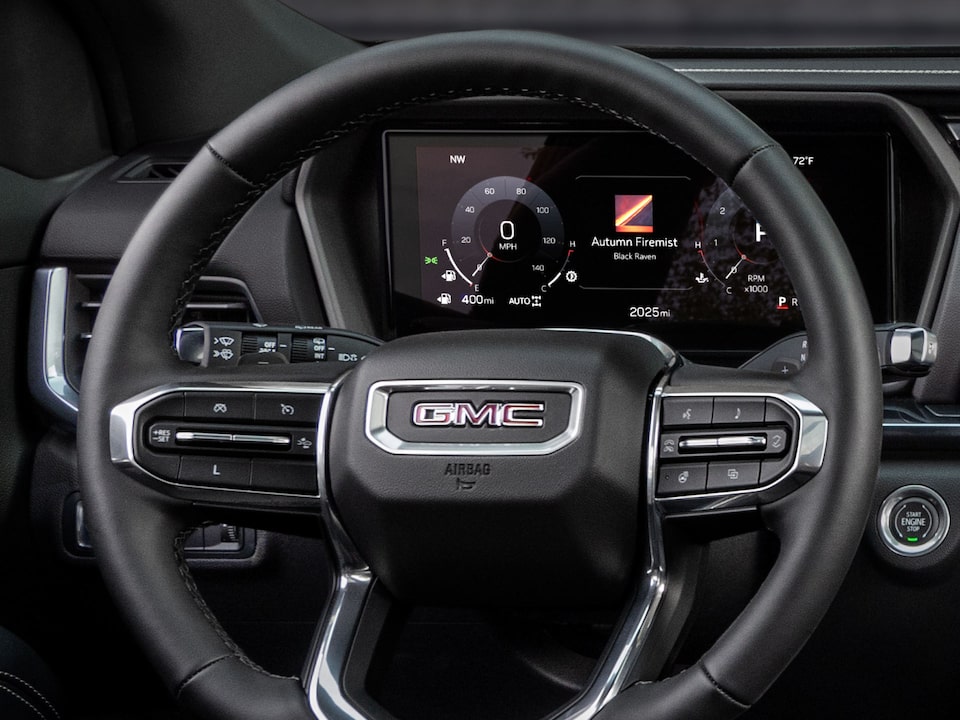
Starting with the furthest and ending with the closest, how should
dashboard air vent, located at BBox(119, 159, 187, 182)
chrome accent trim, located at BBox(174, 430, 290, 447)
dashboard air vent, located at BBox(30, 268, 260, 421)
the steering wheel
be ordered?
dashboard air vent, located at BBox(119, 159, 187, 182)
dashboard air vent, located at BBox(30, 268, 260, 421)
chrome accent trim, located at BBox(174, 430, 290, 447)
the steering wheel

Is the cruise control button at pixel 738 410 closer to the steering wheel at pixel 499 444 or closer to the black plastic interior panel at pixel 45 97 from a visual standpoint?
the steering wheel at pixel 499 444

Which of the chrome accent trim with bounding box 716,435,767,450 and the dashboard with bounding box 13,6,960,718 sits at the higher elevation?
the dashboard with bounding box 13,6,960,718

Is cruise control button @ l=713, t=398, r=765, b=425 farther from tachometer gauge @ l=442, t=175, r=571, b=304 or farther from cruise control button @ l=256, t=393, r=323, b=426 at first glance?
tachometer gauge @ l=442, t=175, r=571, b=304

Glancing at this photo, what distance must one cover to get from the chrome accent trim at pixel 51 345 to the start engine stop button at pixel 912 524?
3.11ft

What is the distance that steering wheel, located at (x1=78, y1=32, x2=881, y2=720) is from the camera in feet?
2.85

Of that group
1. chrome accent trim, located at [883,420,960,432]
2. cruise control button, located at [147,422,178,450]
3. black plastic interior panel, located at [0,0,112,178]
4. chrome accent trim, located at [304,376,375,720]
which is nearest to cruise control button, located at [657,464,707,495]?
chrome accent trim, located at [304,376,375,720]

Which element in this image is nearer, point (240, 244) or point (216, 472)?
point (216, 472)

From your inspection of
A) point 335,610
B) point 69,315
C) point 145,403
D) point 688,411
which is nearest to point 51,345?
point 69,315

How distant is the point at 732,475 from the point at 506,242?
704 millimetres

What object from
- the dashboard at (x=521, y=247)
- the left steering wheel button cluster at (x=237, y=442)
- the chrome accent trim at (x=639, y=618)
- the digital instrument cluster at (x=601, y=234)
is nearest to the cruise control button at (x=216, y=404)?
the left steering wheel button cluster at (x=237, y=442)

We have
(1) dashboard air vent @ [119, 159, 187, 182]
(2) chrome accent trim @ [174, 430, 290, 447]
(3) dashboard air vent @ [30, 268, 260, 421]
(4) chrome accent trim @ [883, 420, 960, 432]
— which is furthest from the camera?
(1) dashboard air vent @ [119, 159, 187, 182]

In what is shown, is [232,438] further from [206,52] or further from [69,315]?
[206,52]

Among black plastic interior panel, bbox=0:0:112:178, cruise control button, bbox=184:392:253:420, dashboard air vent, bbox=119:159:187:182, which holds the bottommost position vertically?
cruise control button, bbox=184:392:253:420

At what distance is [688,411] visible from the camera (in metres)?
0.92
